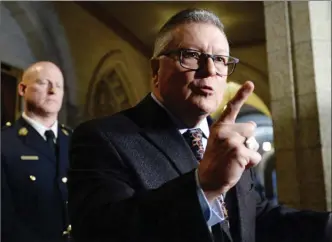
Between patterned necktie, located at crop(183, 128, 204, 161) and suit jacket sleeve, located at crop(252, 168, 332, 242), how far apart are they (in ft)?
0.47

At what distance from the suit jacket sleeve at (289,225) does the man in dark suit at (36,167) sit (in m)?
0.50

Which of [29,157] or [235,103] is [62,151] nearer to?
[29,157]

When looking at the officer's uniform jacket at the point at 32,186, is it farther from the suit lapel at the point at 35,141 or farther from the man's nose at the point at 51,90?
the man's nose at the point at 51,90

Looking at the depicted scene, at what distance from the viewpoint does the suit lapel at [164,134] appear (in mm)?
503

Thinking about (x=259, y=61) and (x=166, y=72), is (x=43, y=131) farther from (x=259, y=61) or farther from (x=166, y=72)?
(x=259, y=61)

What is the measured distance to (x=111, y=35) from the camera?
67.2 inches

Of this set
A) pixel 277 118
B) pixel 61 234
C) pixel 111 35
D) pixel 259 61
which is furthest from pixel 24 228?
pixel 111 35

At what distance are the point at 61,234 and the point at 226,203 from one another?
556mm

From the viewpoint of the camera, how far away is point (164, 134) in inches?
20.8

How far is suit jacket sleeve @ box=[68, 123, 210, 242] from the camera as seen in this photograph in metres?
0.40

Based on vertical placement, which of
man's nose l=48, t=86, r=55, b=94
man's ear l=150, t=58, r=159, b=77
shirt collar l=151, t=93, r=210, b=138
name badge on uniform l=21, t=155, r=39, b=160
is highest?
man's nose l=48, t=86, r=55, b=94

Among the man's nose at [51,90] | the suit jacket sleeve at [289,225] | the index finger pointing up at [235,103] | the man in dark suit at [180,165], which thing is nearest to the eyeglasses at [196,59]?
the man in dark suit at [180,165]

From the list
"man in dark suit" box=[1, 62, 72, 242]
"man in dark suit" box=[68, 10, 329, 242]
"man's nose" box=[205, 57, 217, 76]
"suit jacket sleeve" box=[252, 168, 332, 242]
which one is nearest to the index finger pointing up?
"man in dark suit" box=[68, 10, 329, 242]

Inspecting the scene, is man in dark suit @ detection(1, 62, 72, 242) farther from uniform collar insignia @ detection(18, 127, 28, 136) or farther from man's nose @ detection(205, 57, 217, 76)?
man's nose @ detection(205, 57, 217, 76)
